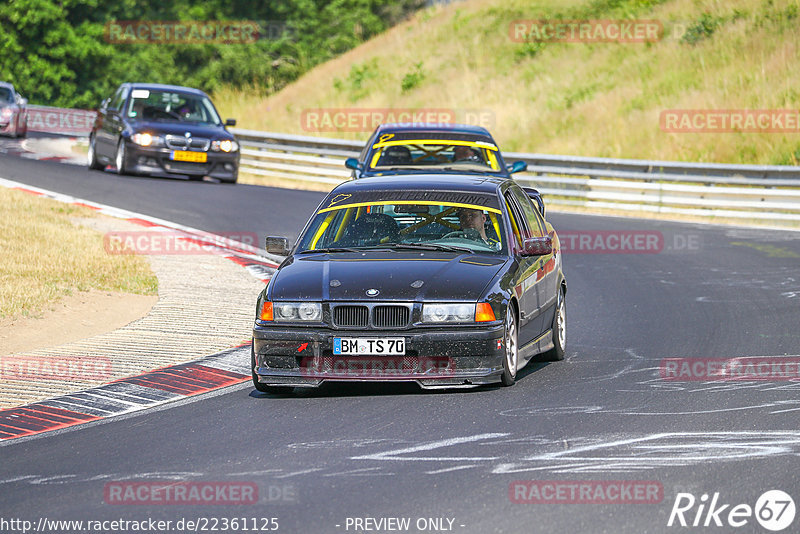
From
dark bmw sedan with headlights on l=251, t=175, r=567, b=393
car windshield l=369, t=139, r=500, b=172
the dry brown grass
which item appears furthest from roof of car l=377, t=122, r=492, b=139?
dark bmw sedan with headlights on l=251, t=175, r=567, b=393

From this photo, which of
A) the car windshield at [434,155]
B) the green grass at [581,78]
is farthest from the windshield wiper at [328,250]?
the green grass at [581,78]

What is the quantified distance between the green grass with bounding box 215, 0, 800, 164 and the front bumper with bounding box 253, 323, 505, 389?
69.0 ft

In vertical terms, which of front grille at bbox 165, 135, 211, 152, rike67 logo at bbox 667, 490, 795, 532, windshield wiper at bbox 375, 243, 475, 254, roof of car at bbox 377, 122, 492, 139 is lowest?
rike67 logo at bbox 667, 490, 795, 532

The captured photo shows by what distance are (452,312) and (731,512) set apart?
3226 millimetres

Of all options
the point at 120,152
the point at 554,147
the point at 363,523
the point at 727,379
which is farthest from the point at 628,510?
the point at 554,147

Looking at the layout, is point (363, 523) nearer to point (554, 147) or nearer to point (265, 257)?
point (265, 257)

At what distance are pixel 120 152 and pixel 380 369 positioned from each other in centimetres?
1796

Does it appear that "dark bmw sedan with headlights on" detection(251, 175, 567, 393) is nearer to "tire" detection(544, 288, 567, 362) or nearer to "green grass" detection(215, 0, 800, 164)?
"tire" detection(544, 288, 567, 362)

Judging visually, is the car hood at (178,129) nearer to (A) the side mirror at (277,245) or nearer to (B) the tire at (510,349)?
(A) the side mirror at (277,245)

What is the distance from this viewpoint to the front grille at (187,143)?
25.4m

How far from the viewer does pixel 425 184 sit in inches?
424

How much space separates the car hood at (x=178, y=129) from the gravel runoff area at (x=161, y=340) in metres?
9.49

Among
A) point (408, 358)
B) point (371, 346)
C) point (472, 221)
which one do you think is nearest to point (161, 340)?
point (472, 221)

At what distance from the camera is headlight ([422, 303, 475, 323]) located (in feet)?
29.9
